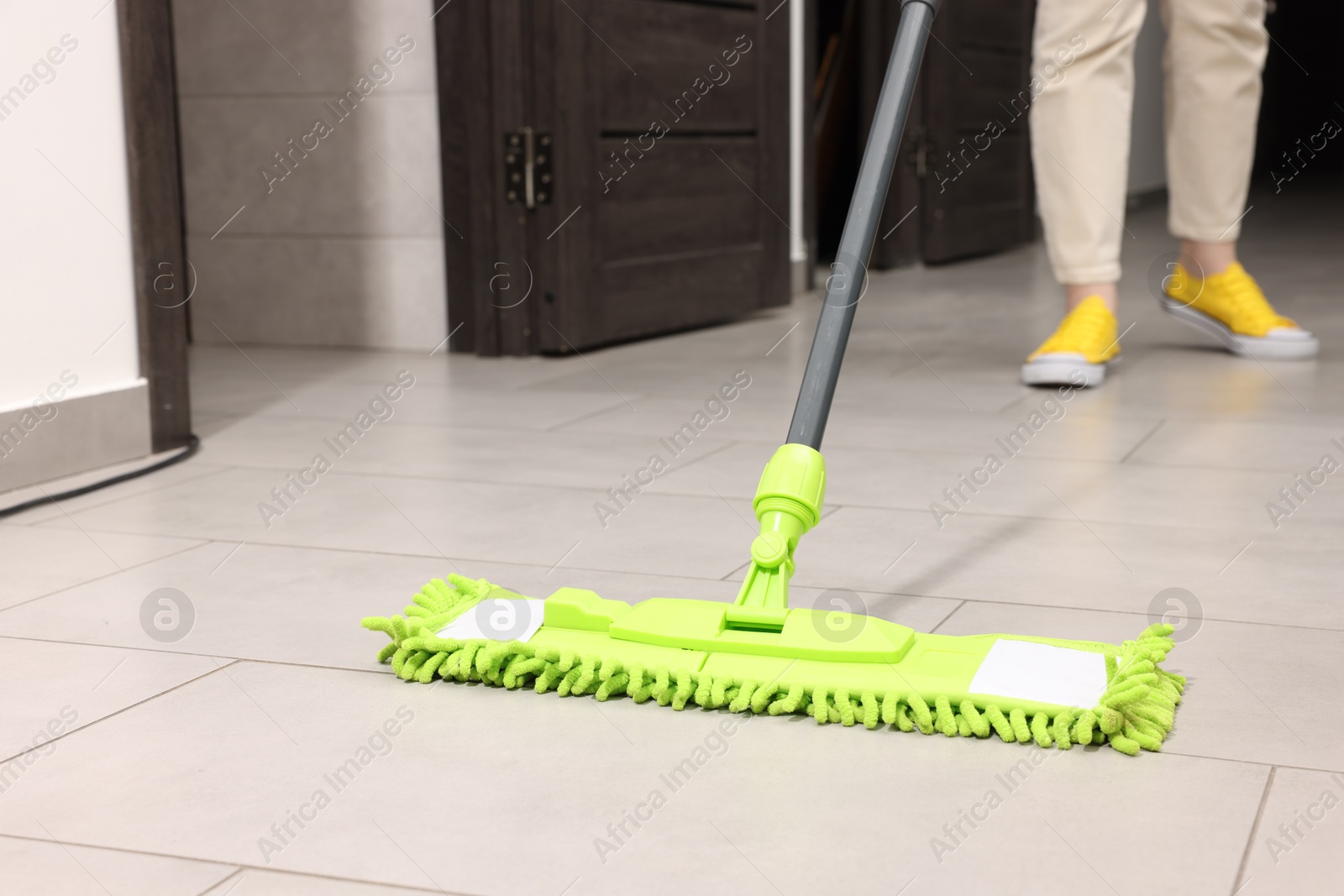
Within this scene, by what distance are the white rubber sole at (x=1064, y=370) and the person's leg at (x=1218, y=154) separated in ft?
1.29

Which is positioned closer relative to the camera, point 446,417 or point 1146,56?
point 446,417

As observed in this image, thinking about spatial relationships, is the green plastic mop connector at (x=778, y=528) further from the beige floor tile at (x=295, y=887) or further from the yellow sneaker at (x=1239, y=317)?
the yellow sneaker at (x=1239, y=317)

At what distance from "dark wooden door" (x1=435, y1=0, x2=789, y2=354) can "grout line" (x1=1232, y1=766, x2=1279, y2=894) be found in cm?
185

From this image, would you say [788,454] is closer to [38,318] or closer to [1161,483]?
[1161,483]

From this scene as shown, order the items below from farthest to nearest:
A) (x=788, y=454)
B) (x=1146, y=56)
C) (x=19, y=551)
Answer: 1. (x=1146, y=56)
2. (x=19, y=551)
3. (x=788, y=454)

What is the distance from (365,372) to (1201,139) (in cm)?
139

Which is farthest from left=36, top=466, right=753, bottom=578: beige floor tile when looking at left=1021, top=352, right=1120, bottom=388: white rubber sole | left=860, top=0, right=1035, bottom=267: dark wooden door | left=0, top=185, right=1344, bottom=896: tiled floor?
left=860, top=0, right=1035, bottom=267: dark wooden door

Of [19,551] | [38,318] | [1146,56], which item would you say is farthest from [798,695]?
[1146,56]

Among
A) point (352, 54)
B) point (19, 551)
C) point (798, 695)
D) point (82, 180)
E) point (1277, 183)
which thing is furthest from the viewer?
point (1277, 183)

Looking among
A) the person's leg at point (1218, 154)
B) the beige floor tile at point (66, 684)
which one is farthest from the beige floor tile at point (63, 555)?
the person's leg at point (1218, 154)

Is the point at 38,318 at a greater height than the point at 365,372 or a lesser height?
greater

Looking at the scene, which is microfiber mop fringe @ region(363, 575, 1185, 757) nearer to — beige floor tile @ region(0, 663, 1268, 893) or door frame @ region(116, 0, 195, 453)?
beige floor tile @ region(0, 663, 1268, 893)

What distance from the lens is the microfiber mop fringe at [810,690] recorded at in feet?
2.56

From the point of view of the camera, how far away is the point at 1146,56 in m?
6.75
